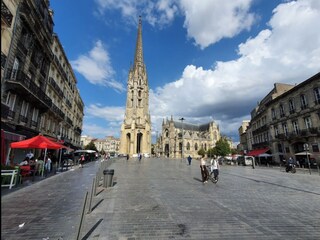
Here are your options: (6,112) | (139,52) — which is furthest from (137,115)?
(6,112)

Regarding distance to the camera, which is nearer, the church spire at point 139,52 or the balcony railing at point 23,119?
the balcony railing at point 23,119

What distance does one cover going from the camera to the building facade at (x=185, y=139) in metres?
85.9

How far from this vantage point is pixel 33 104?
1636 centimetres

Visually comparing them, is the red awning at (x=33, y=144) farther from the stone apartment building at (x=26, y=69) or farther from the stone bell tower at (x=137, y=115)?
the stone bell tower at (x=137, y=115)

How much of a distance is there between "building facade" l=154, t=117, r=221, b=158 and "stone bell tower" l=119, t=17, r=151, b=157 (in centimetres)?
2051

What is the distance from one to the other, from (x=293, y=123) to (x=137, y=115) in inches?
1963

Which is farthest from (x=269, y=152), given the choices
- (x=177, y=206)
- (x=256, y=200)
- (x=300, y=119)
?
(x=177, y=206)

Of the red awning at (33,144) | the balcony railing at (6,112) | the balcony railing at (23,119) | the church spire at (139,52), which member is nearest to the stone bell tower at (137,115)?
the church spire at (139,52)

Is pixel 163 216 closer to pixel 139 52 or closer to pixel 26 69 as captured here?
pixel 26 69

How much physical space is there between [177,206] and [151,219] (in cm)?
137

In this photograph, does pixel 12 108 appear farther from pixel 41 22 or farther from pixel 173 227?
pixel 173 227

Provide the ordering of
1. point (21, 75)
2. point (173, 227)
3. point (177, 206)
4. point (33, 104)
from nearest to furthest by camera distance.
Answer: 1. point (173, 227)
2. point (177, 206)
3. point (21, 75)
4. point (33, 104)

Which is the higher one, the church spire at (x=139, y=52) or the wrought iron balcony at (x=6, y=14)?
the church spire at (x=139, y=52)

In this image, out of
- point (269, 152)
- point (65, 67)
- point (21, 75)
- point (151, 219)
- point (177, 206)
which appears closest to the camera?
point (151, 219)
